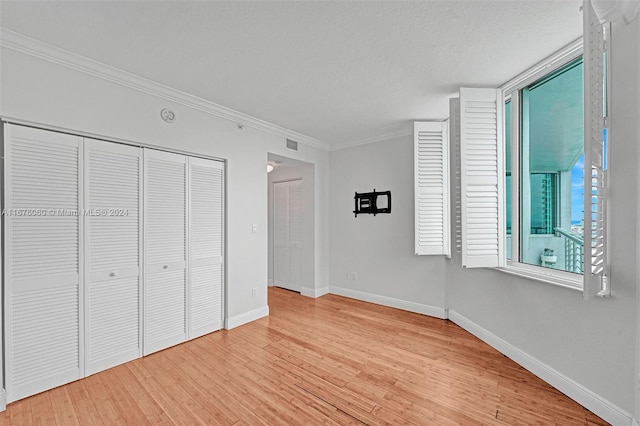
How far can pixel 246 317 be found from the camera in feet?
11.6

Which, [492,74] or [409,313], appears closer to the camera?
[492,74]

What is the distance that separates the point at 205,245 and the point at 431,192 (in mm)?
2812

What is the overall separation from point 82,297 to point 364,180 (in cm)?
367

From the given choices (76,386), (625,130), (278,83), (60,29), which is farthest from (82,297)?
(625,130)

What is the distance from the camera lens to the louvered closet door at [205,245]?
3.06m

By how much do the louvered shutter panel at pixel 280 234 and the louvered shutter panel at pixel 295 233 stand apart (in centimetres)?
10

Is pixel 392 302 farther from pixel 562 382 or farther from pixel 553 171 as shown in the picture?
pixel 553 171

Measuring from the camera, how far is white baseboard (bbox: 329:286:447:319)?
12.4ft

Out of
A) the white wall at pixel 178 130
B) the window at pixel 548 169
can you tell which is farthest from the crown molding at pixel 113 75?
the window at pixel 548 169

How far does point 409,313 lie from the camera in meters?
3.95

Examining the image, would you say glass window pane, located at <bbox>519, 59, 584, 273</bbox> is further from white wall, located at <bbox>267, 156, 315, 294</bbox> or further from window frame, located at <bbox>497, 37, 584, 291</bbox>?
white wall, located at <bbox>267, 156, 315, 294</bbox>

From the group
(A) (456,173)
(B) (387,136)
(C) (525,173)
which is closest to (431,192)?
(A) (456,173)

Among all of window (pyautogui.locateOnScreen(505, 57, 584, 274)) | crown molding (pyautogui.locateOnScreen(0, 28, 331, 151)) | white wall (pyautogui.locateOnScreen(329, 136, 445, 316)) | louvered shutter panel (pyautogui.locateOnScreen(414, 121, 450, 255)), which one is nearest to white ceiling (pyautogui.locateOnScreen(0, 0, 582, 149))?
crown molding (pyautogui.locateOnScreen(0, 28, 331, 151))

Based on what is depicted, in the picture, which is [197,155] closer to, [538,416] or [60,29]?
[60,29]
